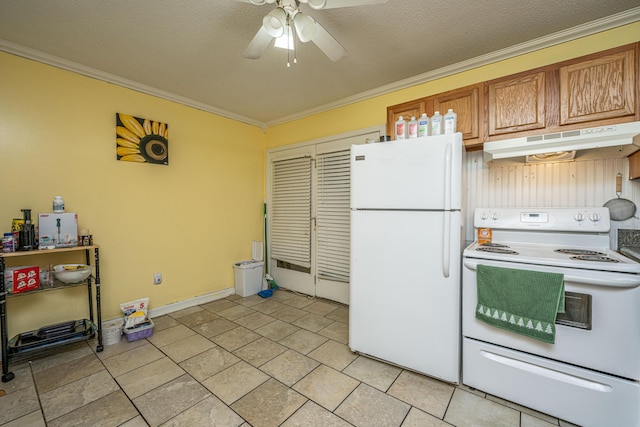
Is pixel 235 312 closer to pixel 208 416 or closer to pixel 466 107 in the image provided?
pixel 208 416

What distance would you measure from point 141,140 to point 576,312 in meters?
3.94

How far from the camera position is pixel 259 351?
7.54 ft

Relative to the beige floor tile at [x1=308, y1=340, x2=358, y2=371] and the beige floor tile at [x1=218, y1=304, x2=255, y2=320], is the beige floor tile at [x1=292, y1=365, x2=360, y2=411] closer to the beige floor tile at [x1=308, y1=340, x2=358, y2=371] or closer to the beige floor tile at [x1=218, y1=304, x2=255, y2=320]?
the beige floor tile at [x1=308, y1=340, x2=358, y2=371]

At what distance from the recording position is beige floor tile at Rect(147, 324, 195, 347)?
245cm

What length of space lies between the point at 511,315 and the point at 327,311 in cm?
198

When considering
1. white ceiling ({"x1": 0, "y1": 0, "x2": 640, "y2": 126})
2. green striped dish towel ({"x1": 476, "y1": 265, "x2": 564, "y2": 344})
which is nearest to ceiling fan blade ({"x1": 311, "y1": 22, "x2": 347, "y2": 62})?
white ceiling ({"x1": 0, "y1": 0, "x2": 640, "y2": 126})

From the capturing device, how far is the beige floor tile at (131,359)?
2045 millimetres

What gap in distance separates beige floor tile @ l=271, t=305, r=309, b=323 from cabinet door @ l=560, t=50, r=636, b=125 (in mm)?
2918

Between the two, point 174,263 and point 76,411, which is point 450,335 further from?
point 174,263

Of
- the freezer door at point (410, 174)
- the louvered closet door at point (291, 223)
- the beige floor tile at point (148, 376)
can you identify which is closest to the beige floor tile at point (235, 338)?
the beige floor tile at point (148, 376)

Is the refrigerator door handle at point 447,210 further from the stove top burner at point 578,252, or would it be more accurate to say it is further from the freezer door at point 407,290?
the stove top burner at point 578,252

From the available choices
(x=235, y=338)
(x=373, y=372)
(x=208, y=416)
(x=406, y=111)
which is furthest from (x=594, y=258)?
(x=235, y=338)

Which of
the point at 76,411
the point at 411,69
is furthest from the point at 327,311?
the point at 411,69

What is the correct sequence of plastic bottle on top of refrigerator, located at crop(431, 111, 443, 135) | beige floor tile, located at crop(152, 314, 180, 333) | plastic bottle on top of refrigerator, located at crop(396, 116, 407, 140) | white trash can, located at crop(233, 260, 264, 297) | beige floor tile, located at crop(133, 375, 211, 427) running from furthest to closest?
white trash can, located at crop(233, 260, 264, 297), beige floor tile, located at crop(152, 314, 180, 333), plastic bottle on top of refrigerator, located at crop(396, 116, 407, 140), plastic bottle on top of refrigerator, located at crop(431, 111, 443, 135), beige floor tile, located at crop(133, 375, 211, 427)
